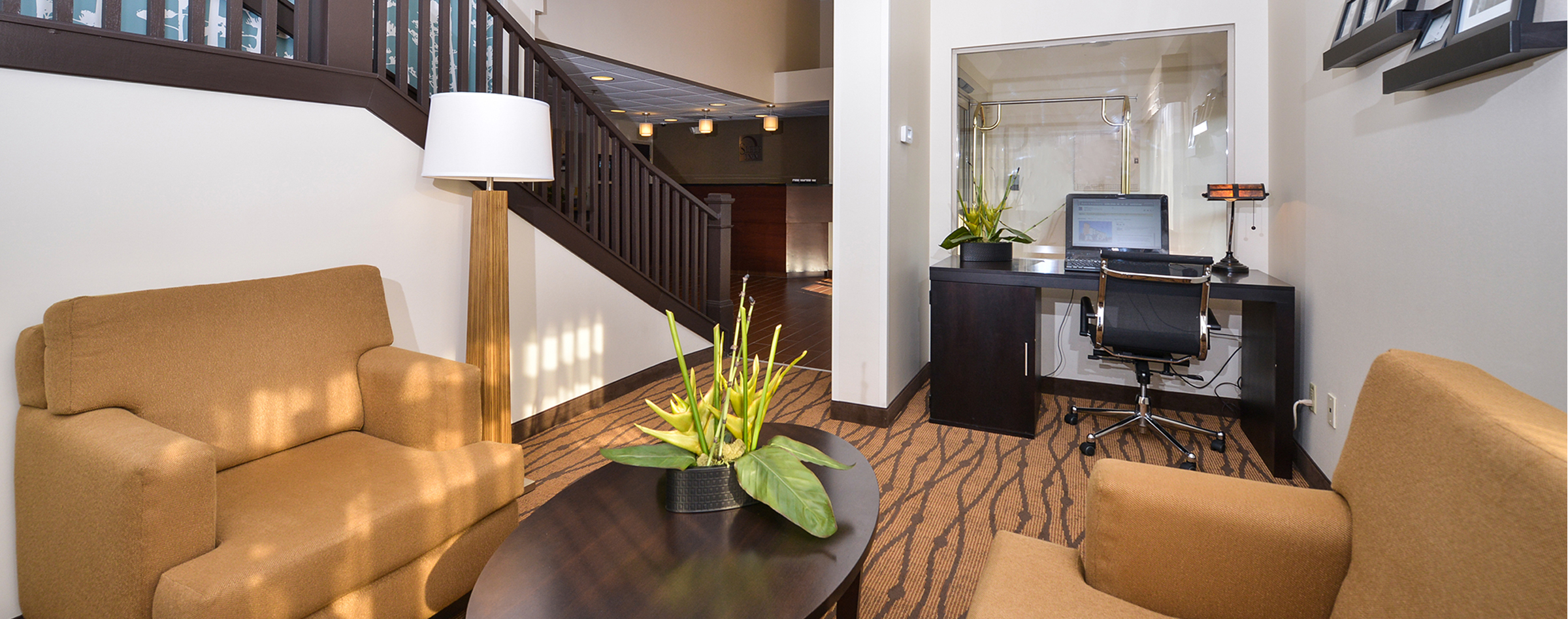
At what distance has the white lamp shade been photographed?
92.9 inches

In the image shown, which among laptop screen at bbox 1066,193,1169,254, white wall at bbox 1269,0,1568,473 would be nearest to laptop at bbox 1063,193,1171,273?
laptop screen at bbox 1066,193,1169,254

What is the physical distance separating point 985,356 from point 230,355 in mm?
2850

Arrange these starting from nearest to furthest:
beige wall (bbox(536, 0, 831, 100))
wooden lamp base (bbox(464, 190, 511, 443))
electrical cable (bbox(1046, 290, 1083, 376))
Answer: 1. wooden lamp base (bbox(464, 190, 511, 443))
2. electrical cable (bbox(1046, 290, 1083, 376))
3. beige wall (bbox(536, 0, 831, 100))

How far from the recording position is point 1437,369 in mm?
1060

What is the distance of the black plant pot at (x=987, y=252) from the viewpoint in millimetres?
3615

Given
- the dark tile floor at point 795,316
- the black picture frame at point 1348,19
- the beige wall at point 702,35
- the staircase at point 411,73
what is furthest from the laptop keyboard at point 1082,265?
the beige wall at point 702,35

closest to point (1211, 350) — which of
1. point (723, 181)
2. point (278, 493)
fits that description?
point (278, 493)

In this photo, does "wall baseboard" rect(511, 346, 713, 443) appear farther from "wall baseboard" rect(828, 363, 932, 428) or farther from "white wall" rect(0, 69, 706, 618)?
"wall baseboard" rect(828, 363, 932, 428)

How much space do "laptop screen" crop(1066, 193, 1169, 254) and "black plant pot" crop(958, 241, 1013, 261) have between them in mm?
345

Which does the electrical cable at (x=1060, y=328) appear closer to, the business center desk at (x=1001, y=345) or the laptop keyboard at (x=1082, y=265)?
the business center desk at (x=1001, y=345)

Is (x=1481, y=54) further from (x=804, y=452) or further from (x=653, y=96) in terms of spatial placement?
(x=653, y=96)

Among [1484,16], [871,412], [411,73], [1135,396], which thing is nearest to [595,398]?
[871,412]

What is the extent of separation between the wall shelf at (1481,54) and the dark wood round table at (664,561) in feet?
5.06

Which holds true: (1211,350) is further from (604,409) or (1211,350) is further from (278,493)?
(278,493)
